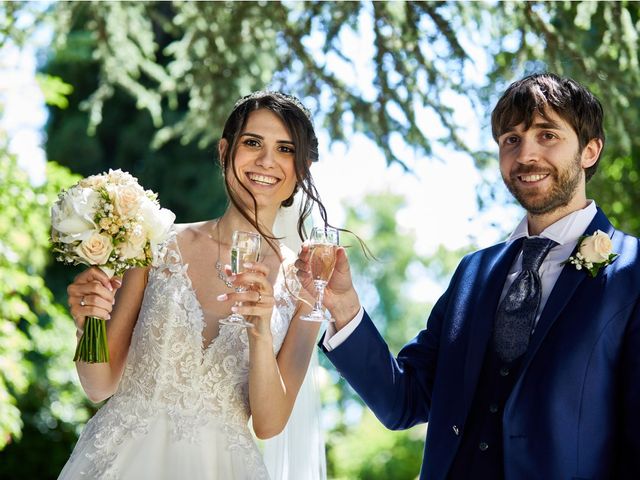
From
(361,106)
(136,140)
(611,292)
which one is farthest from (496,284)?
(136,140)

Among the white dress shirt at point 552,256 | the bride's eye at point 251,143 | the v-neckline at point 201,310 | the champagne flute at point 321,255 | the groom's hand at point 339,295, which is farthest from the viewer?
the bride's eye at point 251,143

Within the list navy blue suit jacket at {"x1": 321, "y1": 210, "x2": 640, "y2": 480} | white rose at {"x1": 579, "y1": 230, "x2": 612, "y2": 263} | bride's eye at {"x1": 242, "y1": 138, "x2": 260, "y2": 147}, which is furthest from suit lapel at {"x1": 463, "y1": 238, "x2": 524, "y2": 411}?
bride's eye at {"x1": 242, "y1": 138, "x2": 260, "y2": 147}

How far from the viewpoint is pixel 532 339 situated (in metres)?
3.14

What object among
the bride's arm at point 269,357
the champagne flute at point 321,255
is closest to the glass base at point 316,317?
the champagne flute at point 321,255

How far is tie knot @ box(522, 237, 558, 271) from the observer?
3361mm

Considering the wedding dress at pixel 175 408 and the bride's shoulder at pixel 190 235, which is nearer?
the wedding dress at pixel 175 408

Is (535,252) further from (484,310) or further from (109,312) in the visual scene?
(109,312)

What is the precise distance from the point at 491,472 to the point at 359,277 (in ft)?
94.7

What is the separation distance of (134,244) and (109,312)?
0.37m

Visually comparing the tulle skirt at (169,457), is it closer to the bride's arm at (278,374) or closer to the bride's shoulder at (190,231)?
the bride's arm at (278,374)

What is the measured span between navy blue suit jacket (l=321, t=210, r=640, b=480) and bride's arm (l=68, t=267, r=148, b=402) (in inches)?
32.0

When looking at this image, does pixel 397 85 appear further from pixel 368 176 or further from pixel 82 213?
pixel 368 176

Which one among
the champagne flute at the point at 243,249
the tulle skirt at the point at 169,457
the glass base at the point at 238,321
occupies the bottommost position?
the tulle skirt at the point at 169,457

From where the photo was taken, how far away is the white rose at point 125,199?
3.23 m
